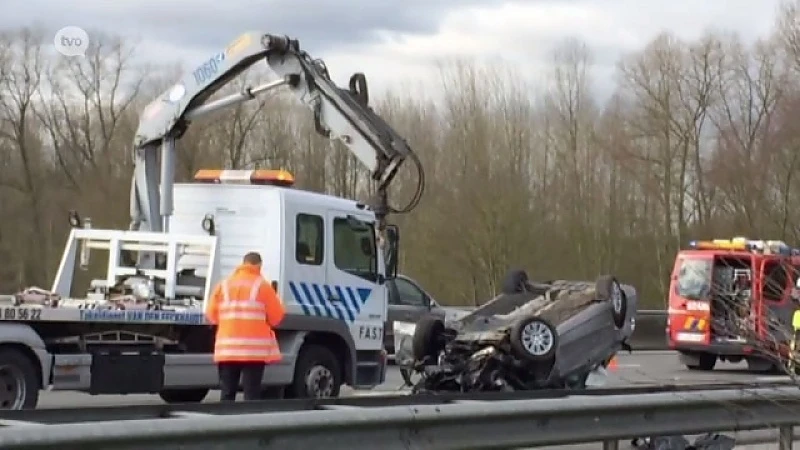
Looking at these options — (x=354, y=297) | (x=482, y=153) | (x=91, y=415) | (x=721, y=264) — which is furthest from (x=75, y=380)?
(x=482, y=153)

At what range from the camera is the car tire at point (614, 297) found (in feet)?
48.4

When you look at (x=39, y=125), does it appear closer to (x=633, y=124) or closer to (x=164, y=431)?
(x=633, y=124)

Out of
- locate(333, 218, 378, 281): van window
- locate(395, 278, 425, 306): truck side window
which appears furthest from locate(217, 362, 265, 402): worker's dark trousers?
locate(395, 278, 425, 306): truck side window

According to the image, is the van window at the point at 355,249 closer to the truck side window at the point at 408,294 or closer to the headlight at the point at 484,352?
the headlight at the point at 484,352

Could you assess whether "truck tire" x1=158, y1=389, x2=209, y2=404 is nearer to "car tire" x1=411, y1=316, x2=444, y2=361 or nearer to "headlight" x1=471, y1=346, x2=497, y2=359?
"car tire" x1=411, y1=316, x2=444, y2=361

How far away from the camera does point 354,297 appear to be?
51.3 ft

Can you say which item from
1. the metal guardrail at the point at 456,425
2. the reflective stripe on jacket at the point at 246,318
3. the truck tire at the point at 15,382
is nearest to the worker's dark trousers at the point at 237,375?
the reflective stripe on jacket at the point at 246,318

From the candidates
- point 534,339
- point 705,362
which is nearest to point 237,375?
point 534,339

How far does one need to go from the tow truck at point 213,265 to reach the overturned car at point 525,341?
0.97 m

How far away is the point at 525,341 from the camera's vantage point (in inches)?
543

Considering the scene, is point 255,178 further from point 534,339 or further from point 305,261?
point 534,339

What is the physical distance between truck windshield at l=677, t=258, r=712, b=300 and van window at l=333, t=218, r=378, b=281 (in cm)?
1016

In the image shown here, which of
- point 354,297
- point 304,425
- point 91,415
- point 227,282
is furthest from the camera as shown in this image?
point 354,297

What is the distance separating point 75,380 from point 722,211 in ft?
120
